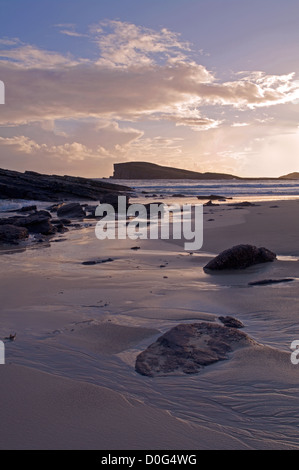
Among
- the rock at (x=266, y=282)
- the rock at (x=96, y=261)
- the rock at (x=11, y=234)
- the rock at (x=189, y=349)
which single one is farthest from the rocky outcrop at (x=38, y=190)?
the rock at (x=189, y=349)

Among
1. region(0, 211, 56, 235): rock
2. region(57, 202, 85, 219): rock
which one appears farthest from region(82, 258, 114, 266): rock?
region(57, 202, 85, 219): rock

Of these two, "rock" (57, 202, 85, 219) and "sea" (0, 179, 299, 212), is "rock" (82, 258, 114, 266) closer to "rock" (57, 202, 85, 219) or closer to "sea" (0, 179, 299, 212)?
"rock" (57, 202, 85, 219)

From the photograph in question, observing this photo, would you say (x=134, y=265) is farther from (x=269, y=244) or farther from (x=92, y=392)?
(x=92, y=392)

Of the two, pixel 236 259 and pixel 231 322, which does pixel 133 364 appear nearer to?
pixel 231 322

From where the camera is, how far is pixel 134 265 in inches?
236

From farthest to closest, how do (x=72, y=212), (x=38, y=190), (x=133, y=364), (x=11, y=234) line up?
(x=38, y=190), (x=72, y=212), (x=11, y=234), (x=133, y=364)

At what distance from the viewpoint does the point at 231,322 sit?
3.36 meters

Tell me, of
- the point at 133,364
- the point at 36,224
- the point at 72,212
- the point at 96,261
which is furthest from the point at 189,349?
the point at 72,212

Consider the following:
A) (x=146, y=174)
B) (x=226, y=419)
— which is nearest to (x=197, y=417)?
(x=226, y=419)

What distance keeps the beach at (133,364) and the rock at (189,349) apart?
2.7 inches

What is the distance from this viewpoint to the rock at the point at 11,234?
8477mm

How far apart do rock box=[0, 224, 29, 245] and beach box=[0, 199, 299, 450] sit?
9.67ft

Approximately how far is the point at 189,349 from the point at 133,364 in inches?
15.4
